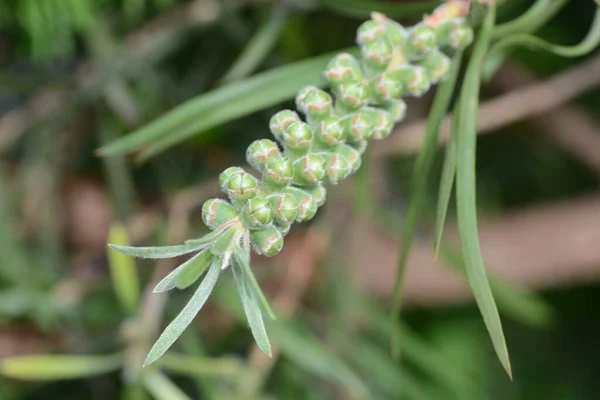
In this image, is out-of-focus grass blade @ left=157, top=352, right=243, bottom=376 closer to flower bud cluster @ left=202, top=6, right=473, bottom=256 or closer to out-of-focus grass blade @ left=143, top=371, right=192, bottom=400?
out-of-focus grass blade @ left=143, top=371, right=192, bottom=400

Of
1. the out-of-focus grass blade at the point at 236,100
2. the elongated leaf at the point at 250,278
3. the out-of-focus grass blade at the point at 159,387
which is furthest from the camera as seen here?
the out-of-focus grass blade at the point at 159,387

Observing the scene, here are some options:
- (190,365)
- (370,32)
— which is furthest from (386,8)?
(190,365)

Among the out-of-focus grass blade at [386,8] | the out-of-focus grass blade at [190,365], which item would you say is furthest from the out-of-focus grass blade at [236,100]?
the out-of-focus grass blade at [190,365]

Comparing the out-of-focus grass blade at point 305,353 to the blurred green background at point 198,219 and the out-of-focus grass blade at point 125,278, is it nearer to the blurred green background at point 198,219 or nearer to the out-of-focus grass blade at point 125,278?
the blurred green background at point 198,219

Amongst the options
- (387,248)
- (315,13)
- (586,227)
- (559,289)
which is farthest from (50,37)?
(559,289)

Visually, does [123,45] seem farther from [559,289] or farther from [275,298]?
[559,289]

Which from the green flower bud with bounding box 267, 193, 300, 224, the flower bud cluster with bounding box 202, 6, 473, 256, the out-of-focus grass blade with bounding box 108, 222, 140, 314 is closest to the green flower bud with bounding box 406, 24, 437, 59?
the flower bud cluster with bounding box 202, 6, 473, 256
